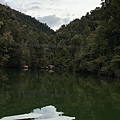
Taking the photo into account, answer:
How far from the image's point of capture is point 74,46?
232 ft

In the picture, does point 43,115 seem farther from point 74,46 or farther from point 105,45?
point 74,46

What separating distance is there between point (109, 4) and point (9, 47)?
90.8 ft

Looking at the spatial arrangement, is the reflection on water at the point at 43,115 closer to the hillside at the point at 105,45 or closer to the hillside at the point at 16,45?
the hillside at the point at 105,45

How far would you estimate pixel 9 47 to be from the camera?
56656mm

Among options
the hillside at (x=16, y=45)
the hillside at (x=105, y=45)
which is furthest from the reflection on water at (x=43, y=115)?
the hillside at (x=16, y=45)

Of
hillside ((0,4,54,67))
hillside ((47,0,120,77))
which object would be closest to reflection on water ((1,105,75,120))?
hillside ((47,0,120,77))

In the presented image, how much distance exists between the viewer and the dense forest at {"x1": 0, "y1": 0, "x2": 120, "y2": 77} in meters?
34.7

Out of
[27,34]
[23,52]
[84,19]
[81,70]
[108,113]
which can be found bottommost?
[108,113]

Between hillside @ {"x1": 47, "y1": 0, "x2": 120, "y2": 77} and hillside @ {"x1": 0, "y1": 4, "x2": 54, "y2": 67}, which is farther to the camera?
hillside @ {"x1": 0, "y1": 4, "x2": 54, "y2": 67}

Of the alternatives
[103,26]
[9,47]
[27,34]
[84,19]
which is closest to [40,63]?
[27,34]

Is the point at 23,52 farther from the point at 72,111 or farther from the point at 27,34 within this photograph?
the point at 72,111

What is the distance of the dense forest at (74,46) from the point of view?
34656 millimetres

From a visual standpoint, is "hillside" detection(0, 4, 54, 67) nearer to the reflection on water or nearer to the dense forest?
the dense forest

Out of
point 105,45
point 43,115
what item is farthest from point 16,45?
point 43,115
